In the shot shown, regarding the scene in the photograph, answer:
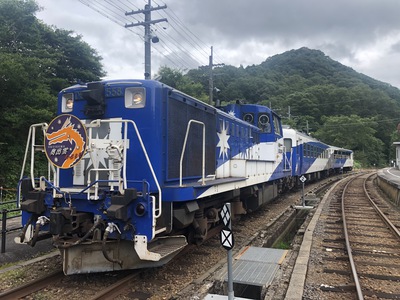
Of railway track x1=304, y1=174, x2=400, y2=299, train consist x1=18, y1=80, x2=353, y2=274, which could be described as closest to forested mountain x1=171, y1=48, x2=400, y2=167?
railway track x1=304, y1=174, x2=400, y2=299

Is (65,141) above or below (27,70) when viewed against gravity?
below

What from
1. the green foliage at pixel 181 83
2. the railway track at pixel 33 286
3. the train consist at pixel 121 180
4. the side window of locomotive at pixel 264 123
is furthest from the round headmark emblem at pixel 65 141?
the green foliage at pixel 181 83

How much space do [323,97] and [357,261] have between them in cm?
7406

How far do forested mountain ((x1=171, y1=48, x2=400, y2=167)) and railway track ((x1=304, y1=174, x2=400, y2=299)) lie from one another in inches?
1193

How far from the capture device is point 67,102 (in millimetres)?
5703

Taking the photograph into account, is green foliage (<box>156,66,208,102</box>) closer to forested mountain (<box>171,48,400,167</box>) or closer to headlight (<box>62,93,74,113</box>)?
forested mountain (<box>171,48,400,167</box>)

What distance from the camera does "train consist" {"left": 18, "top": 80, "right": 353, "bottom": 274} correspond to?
4.26 m

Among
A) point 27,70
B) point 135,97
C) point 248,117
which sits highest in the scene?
point 27,70

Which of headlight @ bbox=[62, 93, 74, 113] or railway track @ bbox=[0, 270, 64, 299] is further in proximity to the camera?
headlight @ bbox=[62, 93, 74, 113]

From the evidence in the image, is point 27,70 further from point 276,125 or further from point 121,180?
point 121,180

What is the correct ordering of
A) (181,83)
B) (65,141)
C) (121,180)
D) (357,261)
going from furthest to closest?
(181,83) < (357,261) < (65,141) < (121,180)

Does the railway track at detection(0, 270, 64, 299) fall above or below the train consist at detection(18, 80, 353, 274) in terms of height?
below

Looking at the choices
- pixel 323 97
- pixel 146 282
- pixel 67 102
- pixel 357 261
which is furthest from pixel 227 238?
pixel 323 97

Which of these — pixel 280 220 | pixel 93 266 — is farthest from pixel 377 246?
pixel 93 266
